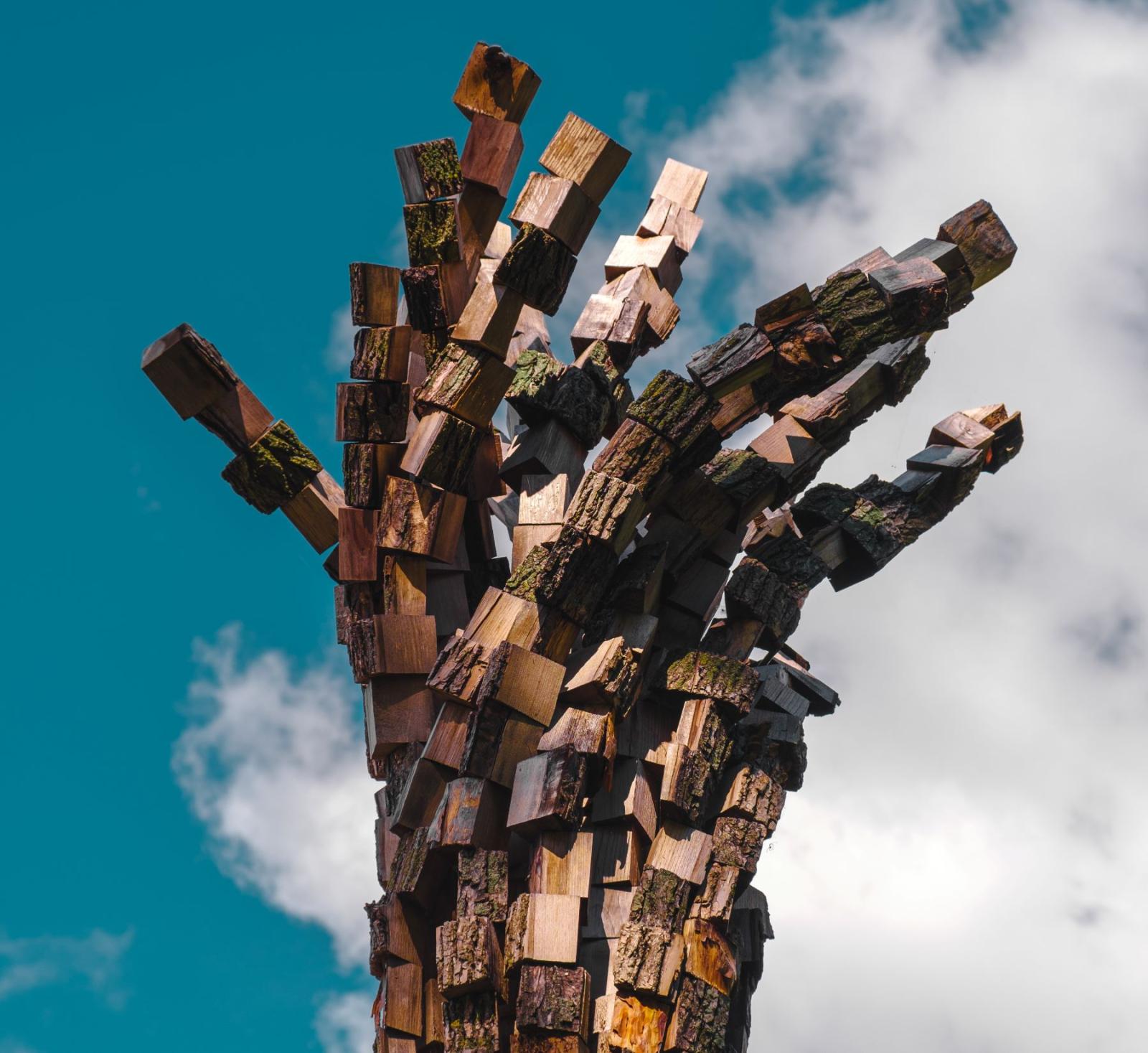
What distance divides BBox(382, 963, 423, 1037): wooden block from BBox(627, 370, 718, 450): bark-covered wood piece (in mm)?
1823

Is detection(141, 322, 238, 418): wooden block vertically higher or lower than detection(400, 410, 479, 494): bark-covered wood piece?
higher

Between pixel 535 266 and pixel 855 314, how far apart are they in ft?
3.33

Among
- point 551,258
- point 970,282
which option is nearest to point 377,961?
point 551,258

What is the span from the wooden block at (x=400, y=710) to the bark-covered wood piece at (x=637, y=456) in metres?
0.92

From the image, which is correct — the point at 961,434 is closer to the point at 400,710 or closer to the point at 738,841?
the point at 738,841

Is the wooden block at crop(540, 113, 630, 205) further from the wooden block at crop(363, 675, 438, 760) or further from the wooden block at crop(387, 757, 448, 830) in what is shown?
the wooden block at crop(387, 757, 448, 830)

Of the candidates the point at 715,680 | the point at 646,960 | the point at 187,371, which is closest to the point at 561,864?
the point at 646,960

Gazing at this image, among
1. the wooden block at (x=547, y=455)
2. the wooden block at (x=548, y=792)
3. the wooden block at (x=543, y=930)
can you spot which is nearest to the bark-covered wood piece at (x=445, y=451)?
the wooden block at (x=547, y=455)

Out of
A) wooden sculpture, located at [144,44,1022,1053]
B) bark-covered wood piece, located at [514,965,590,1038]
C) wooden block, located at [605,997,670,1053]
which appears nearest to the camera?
bark-covered wood piece, located at [514,965,590,1038]

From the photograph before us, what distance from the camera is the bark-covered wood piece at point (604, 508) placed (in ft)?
16.5

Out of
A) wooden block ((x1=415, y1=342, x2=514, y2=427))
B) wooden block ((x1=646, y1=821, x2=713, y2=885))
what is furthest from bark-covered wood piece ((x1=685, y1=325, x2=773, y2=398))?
wooden block ((x1=646, y1=821, x2=713, y2=885))

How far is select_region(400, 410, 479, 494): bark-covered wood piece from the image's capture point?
5.23 m

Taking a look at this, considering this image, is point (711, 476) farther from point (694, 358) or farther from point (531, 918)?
point (531, 918)

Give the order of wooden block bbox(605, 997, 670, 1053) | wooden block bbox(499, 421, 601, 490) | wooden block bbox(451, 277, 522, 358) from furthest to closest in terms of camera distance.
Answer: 1. wooden block bbox(499, 421, 601, 490)
2. wooden block bbox(451, 277, 522, 358)
3. wooden block bbox(605, 997, 670, 1053)
